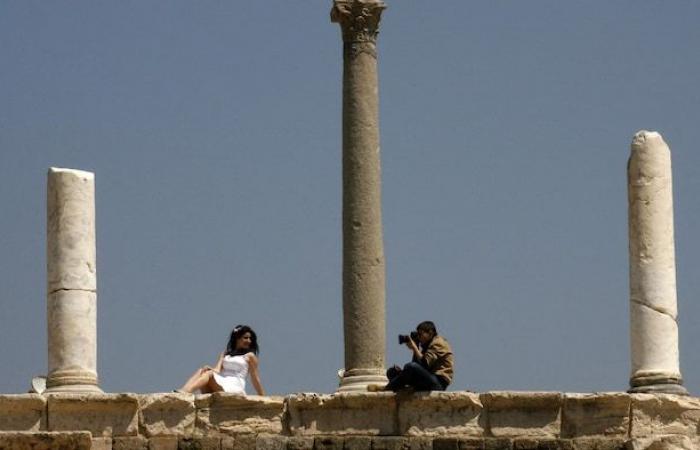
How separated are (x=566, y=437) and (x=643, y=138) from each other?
4485mm

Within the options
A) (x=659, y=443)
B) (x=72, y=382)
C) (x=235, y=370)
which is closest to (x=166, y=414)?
(x=235, y=370)

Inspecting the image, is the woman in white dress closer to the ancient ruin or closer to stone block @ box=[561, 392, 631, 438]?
the ancient ruin

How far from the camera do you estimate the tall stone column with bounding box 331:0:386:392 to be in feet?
130

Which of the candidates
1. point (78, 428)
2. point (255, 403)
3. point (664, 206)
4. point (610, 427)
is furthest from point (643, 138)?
point (78, 428)

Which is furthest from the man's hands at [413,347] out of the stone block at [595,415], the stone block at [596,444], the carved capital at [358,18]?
the carved capital at [358,18]

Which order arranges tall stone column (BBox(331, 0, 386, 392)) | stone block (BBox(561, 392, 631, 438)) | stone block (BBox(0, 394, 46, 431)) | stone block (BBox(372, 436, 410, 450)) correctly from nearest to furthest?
stone block (BBox(561, 392, 631, 438)), stone block (BBox(372, 436, 410, 450)), stone block (BBox(0, 394, 46, 431)), tall stone column (BBox(331, 0, 386, 392))

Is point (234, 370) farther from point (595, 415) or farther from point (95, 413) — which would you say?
point (595, 415)

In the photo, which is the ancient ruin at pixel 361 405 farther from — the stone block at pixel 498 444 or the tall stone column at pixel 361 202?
the tall stone column at pixel 361 202

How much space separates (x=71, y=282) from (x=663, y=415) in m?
8.42

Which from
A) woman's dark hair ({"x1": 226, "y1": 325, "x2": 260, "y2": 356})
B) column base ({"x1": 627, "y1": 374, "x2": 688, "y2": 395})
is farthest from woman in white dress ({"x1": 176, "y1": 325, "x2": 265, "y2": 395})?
column base ({"x1": 627, "y1": 374, "x2": 688, "y2": 395})

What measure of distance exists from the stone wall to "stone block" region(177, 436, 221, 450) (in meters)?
0.01

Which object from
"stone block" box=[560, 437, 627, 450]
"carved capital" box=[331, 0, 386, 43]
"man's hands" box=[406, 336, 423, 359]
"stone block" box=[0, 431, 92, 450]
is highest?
"carved capital" box=[331, 0, 386, 43]

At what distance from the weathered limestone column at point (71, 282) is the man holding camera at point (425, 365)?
14.2 feet

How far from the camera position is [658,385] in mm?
34344
